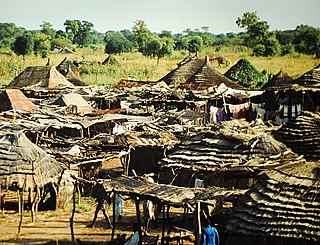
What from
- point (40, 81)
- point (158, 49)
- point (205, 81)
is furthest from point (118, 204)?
point (158, 49)

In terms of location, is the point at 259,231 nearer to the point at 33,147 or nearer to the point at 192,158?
the point at 192,158

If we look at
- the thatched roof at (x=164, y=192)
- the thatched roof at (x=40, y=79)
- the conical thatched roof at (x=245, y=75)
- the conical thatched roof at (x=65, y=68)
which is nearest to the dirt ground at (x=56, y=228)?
the thatched roof at (x=164, y=192)

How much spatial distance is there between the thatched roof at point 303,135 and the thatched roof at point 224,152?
80cm

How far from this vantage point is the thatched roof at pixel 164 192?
382 inches

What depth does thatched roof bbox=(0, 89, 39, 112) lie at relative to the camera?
23.8m

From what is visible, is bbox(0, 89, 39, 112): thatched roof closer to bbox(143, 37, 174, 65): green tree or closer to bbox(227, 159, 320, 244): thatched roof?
bbox(227, 159, 320, 244): thatched roof

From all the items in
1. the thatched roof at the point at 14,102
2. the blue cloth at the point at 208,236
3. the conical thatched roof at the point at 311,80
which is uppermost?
the conical thatched roof at the point at 311,80

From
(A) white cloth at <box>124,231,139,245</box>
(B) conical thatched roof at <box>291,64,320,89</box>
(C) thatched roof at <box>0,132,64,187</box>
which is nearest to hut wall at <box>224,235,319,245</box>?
(A) white cloth at <box>124,231,139,245</box>

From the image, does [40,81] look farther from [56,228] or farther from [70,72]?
[56,228]

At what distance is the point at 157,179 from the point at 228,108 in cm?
1122

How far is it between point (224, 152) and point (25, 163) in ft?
15.4

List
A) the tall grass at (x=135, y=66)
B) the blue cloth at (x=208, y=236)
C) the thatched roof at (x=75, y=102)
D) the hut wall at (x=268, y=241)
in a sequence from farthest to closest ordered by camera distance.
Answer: the tall grass at (x=135, y=66)
the thatched roof at (x=75, y=102)
the blue cloth at (x=208, y=236)
the hut wall at (x=268, y=241)

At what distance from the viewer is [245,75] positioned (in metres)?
37.7

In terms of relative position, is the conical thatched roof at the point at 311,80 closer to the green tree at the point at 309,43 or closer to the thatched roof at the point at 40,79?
the thatched roof at the point at 40,79
